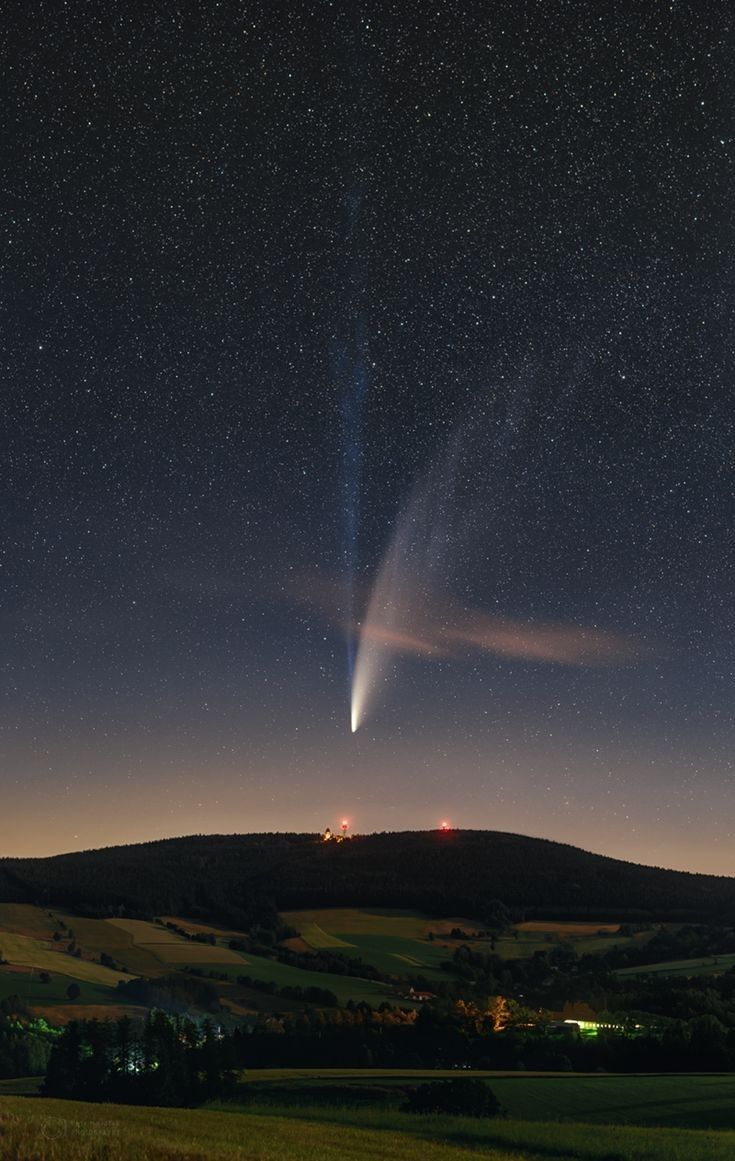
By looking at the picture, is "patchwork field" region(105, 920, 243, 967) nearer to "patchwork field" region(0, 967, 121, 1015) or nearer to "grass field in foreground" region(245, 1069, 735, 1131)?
"patchwork field" region(0, 967, 121, 1015)

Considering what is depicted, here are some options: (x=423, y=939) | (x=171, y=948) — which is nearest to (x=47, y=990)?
(x=171, y=948)

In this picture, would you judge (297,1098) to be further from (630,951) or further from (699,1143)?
(630,951)

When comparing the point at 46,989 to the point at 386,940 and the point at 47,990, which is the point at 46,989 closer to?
the point at 47,990

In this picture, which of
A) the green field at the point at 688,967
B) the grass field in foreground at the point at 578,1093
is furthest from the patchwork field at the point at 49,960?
the grass field in foreground at the point at 578,1093

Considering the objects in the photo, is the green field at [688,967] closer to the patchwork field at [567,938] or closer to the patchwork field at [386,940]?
the patchwork field at [567,938]

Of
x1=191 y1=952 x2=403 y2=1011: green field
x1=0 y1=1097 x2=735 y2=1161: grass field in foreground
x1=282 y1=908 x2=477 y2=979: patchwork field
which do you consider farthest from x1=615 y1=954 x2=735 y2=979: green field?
x1=0 y1=1097 x2=735 y2=1161: grass field in foreground

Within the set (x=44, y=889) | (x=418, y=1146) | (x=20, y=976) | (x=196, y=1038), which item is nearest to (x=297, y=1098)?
(x=196, y=1038)
